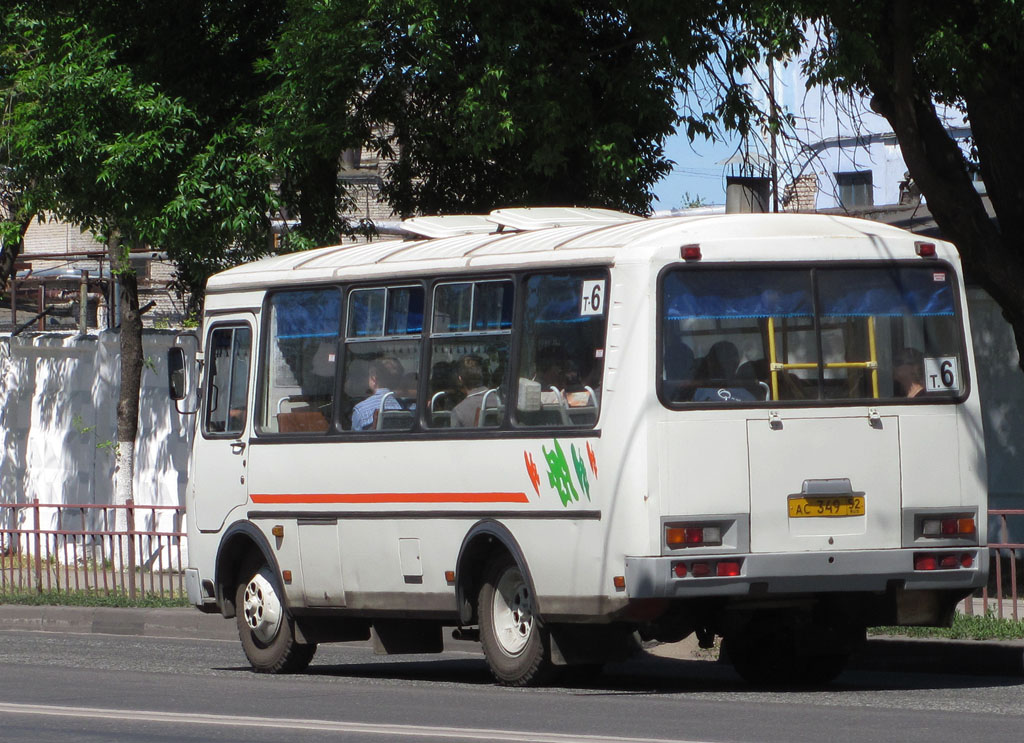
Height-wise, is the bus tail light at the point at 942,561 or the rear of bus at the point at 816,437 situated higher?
the rear of bus at the point at 816,437

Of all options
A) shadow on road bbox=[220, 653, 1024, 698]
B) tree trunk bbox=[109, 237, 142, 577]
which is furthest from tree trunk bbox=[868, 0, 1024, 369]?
tree trunk bbox=[109, 237, 142, 577]

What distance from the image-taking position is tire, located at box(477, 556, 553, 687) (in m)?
10.8

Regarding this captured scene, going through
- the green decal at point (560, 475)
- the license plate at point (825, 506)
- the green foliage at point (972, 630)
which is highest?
the green decal at point (560, 475)

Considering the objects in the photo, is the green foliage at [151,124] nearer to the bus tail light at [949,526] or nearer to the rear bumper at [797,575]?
the rear bumper at [797,575]

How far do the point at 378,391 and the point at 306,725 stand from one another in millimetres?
3372

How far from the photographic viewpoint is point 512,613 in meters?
11.1

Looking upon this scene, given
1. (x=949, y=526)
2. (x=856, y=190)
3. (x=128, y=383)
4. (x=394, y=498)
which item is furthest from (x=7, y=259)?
(x=856, y=190)

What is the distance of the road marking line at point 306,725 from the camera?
806cm

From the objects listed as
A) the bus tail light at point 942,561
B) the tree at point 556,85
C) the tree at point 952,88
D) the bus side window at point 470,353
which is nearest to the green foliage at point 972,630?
the bus tail light at point 942,561

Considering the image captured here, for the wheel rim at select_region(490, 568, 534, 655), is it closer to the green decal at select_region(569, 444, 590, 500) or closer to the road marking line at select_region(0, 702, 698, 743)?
the green decal at select_region(569, 444, 590, 500)

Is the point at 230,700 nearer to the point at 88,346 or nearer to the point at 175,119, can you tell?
the point at 175,119

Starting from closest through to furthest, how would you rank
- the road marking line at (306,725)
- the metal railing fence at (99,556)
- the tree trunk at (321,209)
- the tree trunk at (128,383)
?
the road marking line at (306,725), the metal railing fence at (99,556), the tree trunk at (321,209), the tree trunk at (128,383)

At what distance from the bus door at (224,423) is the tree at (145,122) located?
11.1 ft

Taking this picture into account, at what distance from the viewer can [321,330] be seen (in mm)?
12320
